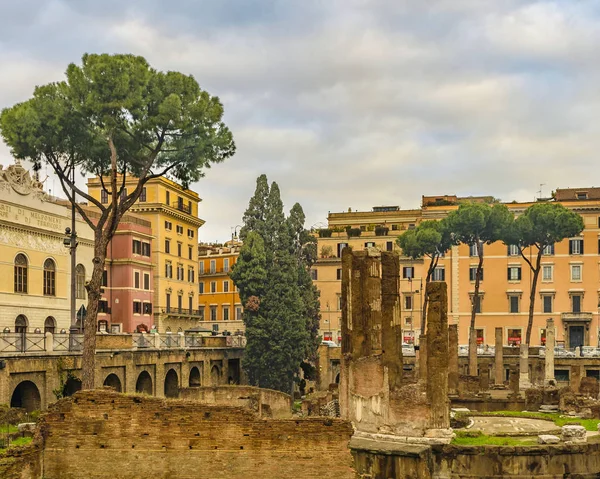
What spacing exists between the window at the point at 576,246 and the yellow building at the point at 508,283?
2.7 inches

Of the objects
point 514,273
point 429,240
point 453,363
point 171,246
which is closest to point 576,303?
point 514,273

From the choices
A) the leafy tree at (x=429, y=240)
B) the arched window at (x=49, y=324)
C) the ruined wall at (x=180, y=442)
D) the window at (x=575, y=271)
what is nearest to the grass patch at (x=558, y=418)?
the ruined wall at (x=180, y=442)

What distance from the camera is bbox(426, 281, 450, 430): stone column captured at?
26875mm

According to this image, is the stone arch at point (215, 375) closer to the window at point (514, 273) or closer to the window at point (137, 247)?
the window at point (137, 247)

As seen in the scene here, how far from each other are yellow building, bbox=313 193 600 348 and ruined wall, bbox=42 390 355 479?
5927 cm

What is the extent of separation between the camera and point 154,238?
225ft

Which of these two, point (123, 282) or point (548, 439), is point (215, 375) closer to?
point (123, 282)

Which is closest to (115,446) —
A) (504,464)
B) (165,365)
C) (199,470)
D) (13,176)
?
(199,470)

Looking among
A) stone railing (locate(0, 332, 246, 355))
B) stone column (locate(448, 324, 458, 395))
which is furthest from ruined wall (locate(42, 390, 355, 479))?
stone column (locate(448, 324, 458, 395))

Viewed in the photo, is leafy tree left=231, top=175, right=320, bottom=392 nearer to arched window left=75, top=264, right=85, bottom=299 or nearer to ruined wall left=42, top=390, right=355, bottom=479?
arched window left=75, top=264, right=85, bottom=299

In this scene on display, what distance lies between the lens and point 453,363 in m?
49.5

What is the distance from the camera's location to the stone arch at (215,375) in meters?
52.8

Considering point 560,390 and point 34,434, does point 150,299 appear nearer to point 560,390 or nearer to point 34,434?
point 560,390

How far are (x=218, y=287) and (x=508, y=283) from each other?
84.4 feet
